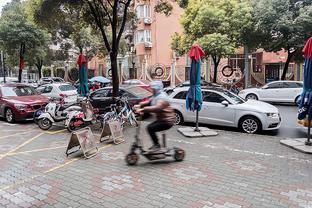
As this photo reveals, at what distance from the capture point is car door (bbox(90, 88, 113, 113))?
13.6 metres

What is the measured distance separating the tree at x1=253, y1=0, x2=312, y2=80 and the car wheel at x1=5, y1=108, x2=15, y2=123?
51.6 ft

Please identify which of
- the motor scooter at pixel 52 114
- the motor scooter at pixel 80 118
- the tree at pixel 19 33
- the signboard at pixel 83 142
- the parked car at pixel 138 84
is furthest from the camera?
the tree at pixel 19 33

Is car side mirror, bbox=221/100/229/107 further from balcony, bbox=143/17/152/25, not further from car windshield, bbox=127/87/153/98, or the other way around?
balcony, bbox=143/17/152/25

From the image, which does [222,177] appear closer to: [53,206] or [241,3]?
[53,206]

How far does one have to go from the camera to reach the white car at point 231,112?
10039 mm

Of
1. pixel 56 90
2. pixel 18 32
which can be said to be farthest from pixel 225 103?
pixel 18 32

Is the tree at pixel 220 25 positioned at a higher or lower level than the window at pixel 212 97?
higher

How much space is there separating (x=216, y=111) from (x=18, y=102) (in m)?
7.67

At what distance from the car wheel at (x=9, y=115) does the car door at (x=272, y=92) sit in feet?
44.4

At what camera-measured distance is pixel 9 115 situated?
1277 cm

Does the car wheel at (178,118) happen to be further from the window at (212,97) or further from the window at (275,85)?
the window at (275,85)

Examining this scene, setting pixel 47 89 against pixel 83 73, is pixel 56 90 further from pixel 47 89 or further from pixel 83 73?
pixel 83 73

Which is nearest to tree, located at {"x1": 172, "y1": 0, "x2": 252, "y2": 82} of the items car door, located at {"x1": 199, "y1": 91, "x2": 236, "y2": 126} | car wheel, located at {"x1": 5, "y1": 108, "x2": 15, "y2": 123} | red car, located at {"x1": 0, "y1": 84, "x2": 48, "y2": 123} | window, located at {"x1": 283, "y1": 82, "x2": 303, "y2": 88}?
window, located at {"x1": 283, "y1": 82, "x2": 303, "y2": 88}

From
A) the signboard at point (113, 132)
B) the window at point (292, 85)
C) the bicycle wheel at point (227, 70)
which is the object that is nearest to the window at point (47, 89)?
the signboard at point (113, 132)
